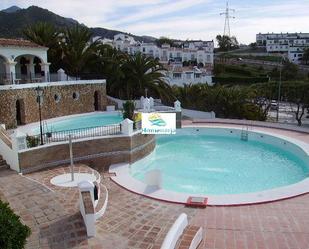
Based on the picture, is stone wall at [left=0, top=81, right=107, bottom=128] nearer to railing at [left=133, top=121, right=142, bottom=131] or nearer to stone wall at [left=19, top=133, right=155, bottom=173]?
stone wall at [left=19, top=133, right=155, bottom=173]

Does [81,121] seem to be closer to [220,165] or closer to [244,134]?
[244,134]

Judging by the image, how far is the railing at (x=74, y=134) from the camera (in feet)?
45.8

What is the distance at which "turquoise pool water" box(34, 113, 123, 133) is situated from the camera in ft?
72.9

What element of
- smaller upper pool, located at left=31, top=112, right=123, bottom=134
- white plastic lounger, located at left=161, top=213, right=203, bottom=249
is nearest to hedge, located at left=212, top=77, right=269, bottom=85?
smaller upper pool, located at left=31, top=112, right=123, bottom=134

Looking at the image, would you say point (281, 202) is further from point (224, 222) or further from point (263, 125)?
point (263, 125)

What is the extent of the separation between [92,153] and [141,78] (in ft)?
56.4

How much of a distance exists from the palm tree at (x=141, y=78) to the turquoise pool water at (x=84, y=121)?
6001 mm

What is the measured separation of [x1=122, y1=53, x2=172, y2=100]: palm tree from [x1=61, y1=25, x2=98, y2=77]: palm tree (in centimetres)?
388

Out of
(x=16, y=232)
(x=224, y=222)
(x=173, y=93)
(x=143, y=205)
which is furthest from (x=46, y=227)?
(x=173, y=93)

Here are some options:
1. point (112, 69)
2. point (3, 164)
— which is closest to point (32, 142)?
point (3, 164)

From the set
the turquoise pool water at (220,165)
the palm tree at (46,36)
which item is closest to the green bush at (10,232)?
the turquoise pool water at (220,165)

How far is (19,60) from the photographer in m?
30.0

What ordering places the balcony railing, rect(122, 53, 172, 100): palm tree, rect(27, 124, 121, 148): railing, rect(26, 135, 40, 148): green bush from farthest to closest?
rect(122, 53, 172, 100): palm tree < the balcony railing < rect(27, 124, 121, 148): railing < rect(26, 135, 40, 148): green bush

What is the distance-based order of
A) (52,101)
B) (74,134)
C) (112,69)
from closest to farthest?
(74,134)
(52,101)
(112,69)
